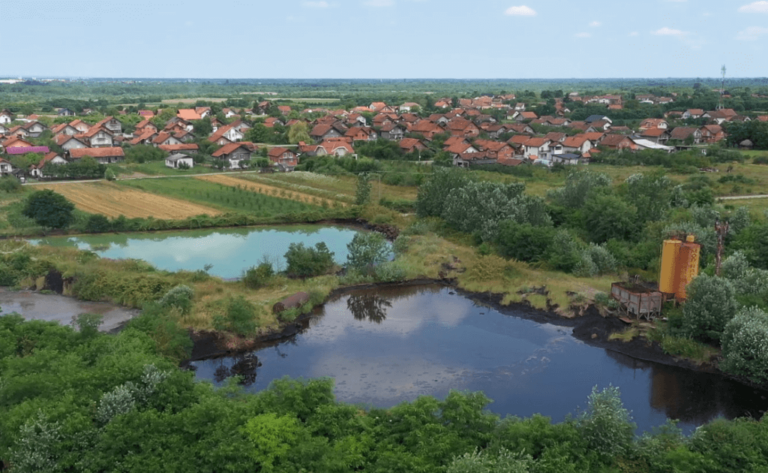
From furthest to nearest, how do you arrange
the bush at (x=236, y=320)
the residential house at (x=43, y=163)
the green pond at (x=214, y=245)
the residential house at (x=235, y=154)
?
the residential house at (x=235, y=154)
the residential house at (x=43, y=163)
the green pond at (x=214, y=245)
the bush at (x=236, y=320)

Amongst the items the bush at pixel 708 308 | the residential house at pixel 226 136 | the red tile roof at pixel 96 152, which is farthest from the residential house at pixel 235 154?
the bush at pixel 708 308

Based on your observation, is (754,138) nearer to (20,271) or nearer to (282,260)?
(282,260)

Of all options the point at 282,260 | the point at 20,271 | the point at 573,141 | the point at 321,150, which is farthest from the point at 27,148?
the point at 573,141

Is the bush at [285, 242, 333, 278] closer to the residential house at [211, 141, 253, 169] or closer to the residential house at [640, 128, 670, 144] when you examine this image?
the residential house at [211, 141, 253, 169]

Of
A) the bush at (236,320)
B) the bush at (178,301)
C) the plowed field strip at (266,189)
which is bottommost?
the bush at (236,320)

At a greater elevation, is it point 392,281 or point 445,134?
point 445,134

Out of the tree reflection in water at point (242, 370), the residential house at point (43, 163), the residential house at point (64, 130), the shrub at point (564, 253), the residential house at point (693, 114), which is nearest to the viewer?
the tree reflection in water at point (242, 370)

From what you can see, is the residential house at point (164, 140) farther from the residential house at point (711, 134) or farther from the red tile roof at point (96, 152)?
the residential house at point (711, 134)

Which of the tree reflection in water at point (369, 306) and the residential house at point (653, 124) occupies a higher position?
the residential house at point (653, 124)
